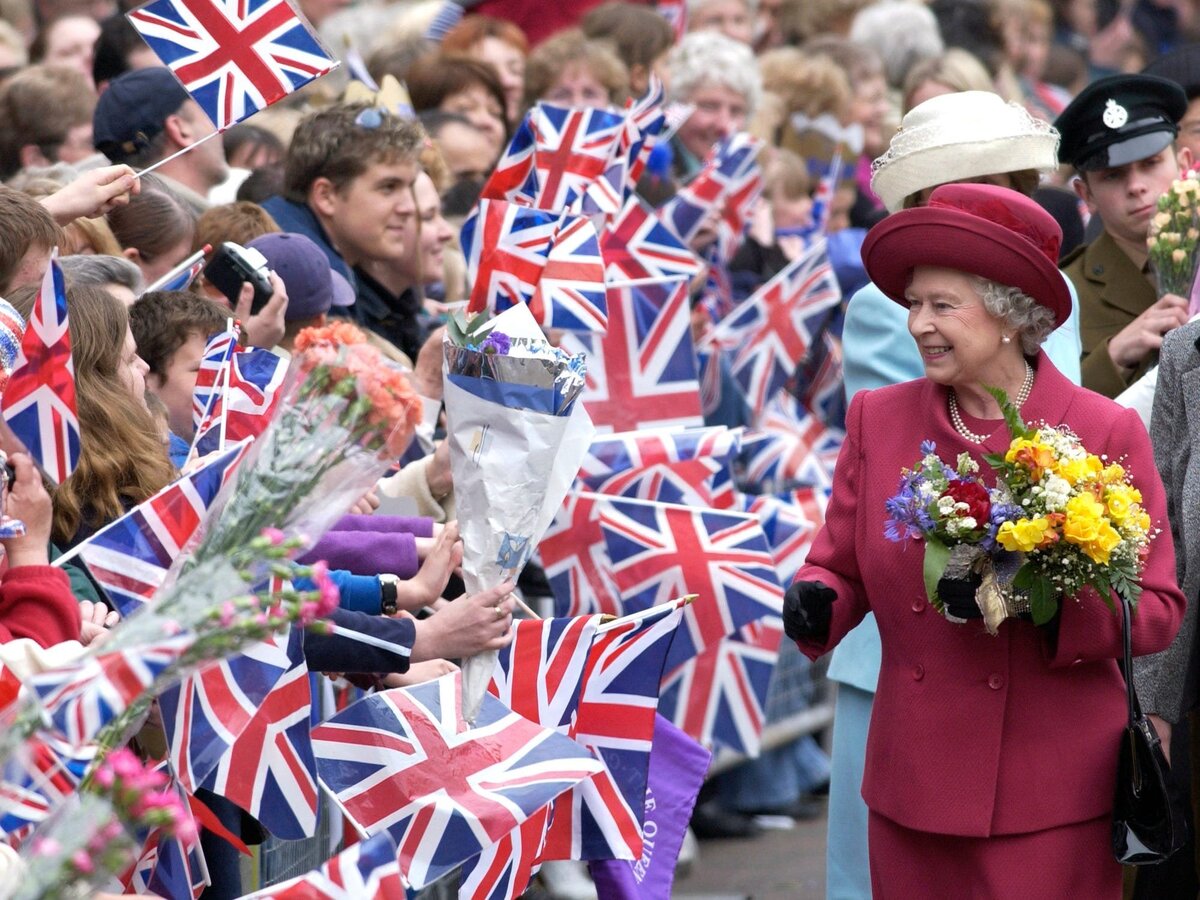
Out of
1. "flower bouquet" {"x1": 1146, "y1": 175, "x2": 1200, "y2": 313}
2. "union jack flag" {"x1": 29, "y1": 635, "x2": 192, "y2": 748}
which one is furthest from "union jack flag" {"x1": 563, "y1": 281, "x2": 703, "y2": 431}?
"union jack flag" {"x1": 29, "y1": 635, "x2": 192, "y2": 748}

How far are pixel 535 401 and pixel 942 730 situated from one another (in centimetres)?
108

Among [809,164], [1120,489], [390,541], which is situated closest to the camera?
[1120,489]

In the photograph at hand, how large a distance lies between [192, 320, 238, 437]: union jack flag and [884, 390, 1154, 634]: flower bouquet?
1428mm

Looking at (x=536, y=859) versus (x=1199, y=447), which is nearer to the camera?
(x=536, y=859)

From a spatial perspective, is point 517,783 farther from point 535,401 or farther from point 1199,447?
point 1199,447

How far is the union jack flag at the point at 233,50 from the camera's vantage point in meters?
5.24

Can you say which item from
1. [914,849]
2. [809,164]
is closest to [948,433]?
[914,849]

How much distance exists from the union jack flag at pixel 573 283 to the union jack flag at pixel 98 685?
3.01 metres

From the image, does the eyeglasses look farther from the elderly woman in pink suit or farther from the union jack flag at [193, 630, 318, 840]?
the union jack flag at [193, 630, 318, 840]

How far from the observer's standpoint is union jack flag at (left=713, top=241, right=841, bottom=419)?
7707 millimetres

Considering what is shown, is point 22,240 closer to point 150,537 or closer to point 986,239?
point 150,537

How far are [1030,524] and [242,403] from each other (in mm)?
1584

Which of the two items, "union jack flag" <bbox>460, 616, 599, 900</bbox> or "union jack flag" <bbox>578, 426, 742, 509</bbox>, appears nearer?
"union jack flag" <bbox>460, 616, 599, 900</bbox>

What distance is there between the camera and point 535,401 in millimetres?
3990
